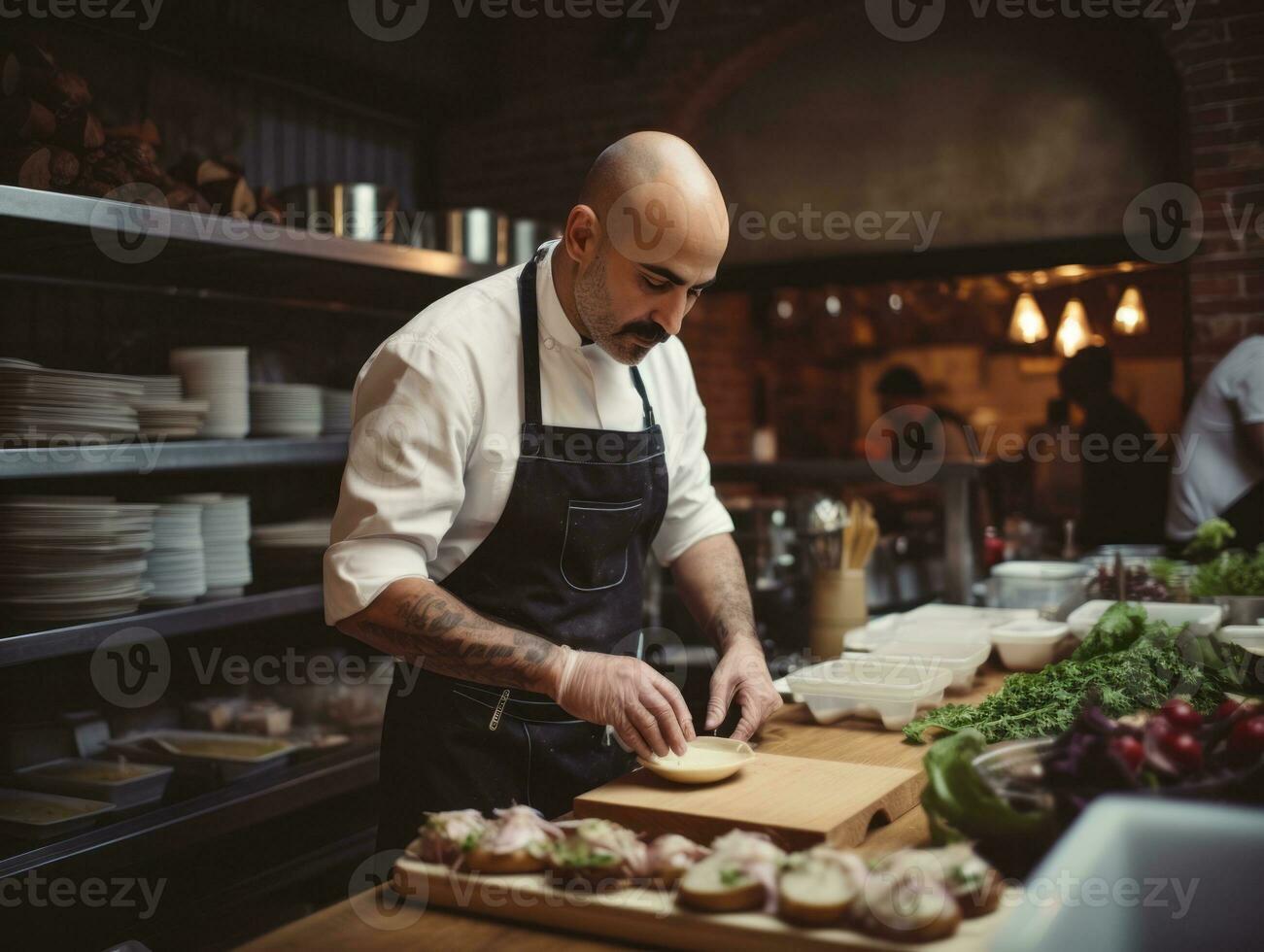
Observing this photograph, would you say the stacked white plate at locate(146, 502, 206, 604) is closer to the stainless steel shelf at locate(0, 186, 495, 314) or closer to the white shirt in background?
the stainless steel shelf at locate(0, 186, 495, 314)

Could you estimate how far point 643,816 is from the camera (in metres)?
1.50

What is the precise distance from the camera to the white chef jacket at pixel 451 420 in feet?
5.85

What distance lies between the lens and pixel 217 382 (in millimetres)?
3205

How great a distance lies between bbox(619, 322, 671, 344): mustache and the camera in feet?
6.42

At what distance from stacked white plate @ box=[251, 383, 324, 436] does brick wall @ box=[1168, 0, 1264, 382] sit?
3.22 m

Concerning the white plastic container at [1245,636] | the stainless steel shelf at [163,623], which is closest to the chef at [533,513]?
the white plastic container at [1245,636]

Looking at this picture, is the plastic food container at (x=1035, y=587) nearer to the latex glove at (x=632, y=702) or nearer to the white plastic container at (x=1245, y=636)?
the white plastic container at (x=1245, y=636)

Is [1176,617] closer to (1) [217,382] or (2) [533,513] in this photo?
(2) [533,513]

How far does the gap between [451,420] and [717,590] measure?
0.72m

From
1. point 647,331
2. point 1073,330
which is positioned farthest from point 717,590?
point 1073,330

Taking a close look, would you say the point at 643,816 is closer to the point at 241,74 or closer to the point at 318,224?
the point at 318,224

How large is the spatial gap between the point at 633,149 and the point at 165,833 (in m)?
2.05

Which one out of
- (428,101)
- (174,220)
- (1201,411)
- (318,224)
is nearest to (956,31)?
(1201,411)

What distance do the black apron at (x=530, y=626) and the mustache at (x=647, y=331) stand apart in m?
0.20
